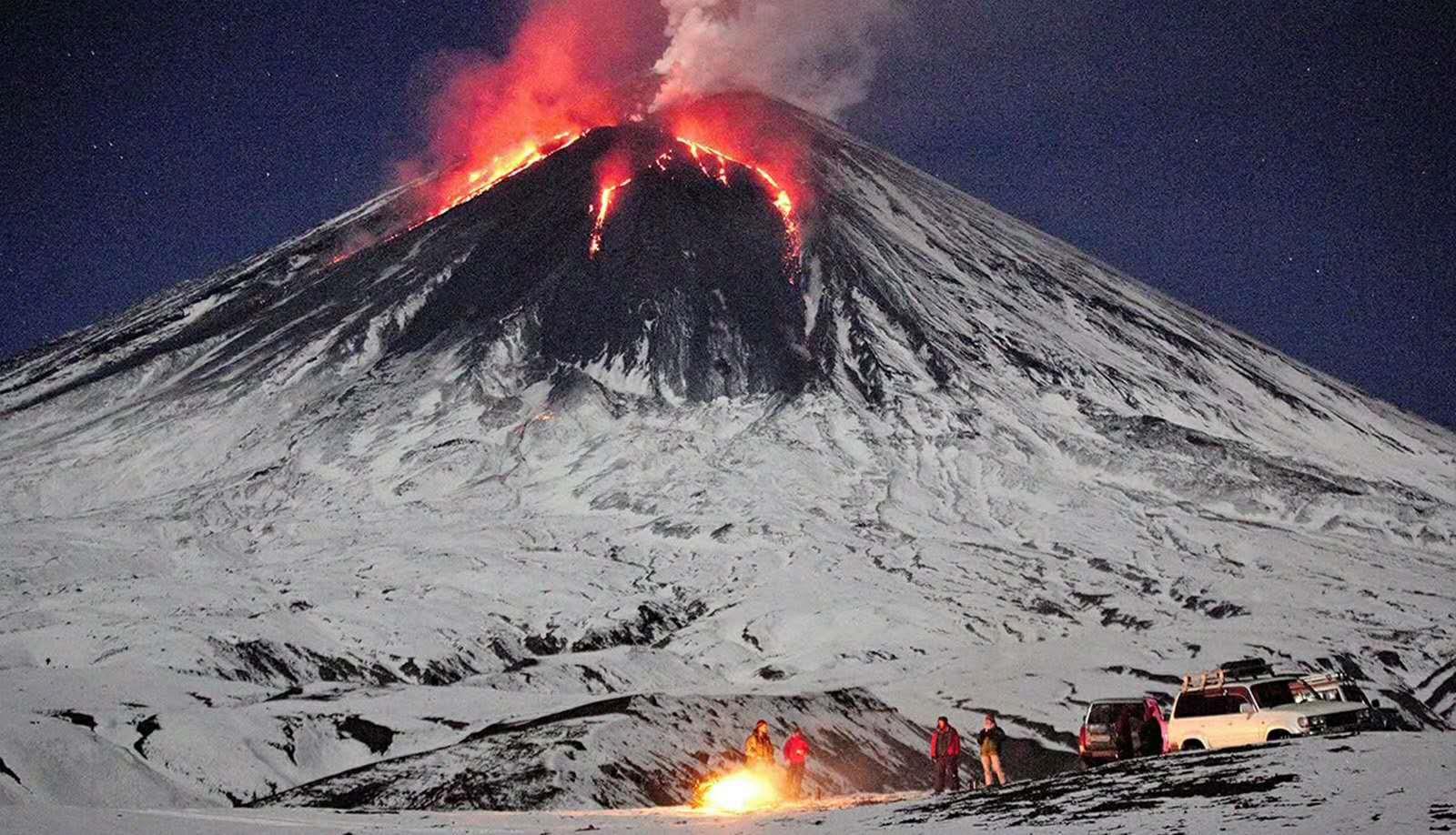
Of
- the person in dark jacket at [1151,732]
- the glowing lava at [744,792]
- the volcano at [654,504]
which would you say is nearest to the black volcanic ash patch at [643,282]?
the volcano at [654,504]

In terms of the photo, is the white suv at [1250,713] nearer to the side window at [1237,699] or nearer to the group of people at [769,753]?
the side window at [1237,699]

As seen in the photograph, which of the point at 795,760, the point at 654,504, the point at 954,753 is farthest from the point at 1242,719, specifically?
the point at 654,504

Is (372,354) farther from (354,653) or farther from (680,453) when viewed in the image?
(354,653)

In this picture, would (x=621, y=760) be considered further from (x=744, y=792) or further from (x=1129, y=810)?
(x=1129, y=810)

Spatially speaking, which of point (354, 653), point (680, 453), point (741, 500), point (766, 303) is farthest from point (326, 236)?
point (354, 653)

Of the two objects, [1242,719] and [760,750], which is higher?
[1242,719]

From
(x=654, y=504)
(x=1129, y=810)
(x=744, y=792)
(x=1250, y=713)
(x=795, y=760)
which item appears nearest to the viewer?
(x=1129, y=810)
